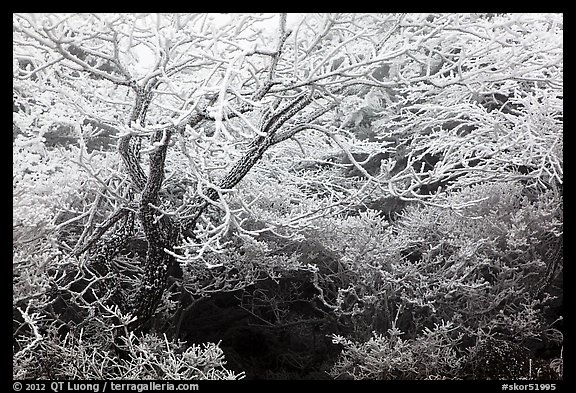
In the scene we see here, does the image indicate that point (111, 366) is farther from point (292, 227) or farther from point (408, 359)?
point (408, 359)

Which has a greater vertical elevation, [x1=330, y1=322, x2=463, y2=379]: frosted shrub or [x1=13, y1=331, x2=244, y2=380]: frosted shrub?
[x1=13, y1=331, x2=244, y2=380]: frosted shrub

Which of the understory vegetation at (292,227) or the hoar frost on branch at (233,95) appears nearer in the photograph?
the hoar frost on branch at (233,95)

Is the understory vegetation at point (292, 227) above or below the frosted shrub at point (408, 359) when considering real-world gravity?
above

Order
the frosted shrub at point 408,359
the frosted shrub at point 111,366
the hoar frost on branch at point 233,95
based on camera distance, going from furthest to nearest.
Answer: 1. the frosted shrub at point 408,359
2. the frosted shrub at point 111,366
3. the hoar frost on branch at point 233,95

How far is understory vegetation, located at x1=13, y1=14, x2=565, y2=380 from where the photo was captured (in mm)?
2686

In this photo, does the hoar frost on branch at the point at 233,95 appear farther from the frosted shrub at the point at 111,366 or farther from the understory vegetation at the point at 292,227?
the frosted shrub at the point at 111,366

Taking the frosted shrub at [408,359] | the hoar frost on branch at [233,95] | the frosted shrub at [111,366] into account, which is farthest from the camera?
the frosted shrub at [408,359]

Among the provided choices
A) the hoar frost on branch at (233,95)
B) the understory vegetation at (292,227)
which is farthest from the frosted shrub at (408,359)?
the hoar frost on branch at (233,95)

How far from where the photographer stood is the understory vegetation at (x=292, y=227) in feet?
8.81

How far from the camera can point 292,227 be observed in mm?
2979

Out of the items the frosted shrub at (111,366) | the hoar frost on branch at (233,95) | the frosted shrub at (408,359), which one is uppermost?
the hoar frost on branch at (233,95)

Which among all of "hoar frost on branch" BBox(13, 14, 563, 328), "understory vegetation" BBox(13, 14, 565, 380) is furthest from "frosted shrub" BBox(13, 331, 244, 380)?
"hoar frost on branch" BBox(13, 14, 563, 328)

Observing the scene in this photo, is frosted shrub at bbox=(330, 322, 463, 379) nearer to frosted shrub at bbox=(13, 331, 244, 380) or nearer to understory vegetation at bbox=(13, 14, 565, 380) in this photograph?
understory vegetation at bbox=(13, 14, 565, 380)
